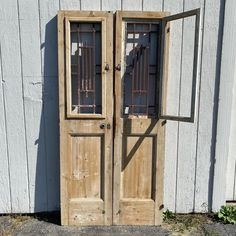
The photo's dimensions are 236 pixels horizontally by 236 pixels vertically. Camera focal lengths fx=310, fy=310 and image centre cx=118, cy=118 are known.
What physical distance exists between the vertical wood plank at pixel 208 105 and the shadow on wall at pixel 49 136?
1.45 m

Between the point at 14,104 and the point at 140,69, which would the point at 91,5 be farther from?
the point at 14,104

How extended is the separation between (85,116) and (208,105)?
124 cm

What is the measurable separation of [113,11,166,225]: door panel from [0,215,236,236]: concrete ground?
90 millimetres

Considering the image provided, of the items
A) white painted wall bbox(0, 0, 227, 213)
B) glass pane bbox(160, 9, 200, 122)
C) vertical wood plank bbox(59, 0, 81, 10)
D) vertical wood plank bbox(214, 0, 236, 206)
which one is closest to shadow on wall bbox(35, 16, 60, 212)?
white painted wall bbox(0, 0, 227, 213)

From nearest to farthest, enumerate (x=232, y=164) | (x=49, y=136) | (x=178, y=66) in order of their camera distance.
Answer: (x=178, y=66) → (x=49, y=136) → (x=232, y=164)

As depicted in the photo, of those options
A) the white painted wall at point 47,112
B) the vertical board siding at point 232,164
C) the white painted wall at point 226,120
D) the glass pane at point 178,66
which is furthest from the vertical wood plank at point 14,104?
the vertical board siding at point 232,164

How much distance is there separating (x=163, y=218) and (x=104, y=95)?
144 centimetres

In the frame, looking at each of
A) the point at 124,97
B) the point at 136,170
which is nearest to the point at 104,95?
the point at 124,97

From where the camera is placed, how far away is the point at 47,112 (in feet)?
10.1

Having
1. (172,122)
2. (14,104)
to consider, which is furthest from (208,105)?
(14,104)

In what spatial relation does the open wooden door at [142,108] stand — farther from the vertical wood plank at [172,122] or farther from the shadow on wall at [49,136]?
the shadow on wall at [49,136]

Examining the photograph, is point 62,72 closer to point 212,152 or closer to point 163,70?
point 163,70

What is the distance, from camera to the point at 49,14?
2.90 m

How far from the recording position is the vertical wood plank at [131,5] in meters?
2.90
